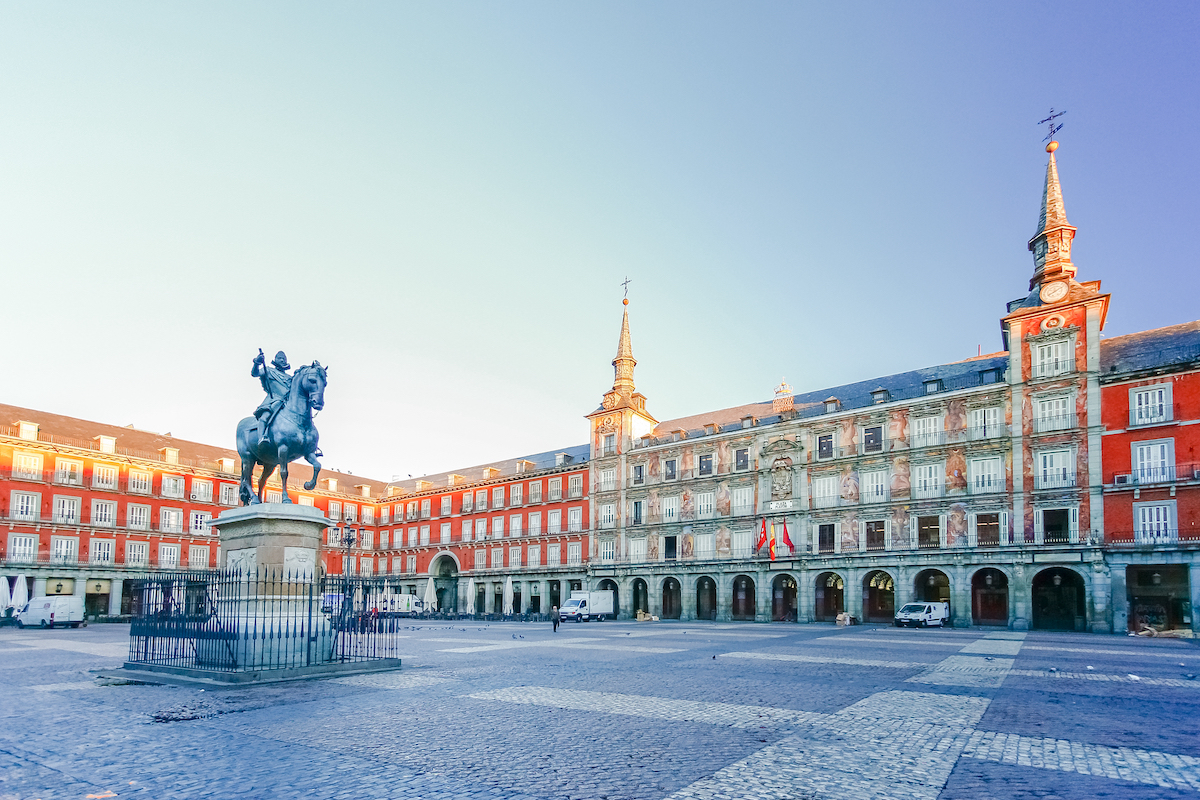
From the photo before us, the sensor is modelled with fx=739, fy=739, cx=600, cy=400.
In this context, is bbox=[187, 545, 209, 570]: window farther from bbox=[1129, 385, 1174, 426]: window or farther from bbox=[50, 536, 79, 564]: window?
bbox=[1129, 385, 1174, 426]: window

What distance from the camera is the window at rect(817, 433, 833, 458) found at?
1789 inches

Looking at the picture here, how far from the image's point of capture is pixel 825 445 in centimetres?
4572

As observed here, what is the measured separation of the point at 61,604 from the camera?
37969 millimetres

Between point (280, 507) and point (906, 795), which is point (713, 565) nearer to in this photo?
point (280, 507)

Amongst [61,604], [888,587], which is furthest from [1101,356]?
[61,604]

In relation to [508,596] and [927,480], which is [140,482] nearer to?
[508,596]

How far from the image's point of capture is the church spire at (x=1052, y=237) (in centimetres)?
3897

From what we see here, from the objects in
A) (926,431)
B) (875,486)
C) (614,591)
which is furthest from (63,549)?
(926,431)

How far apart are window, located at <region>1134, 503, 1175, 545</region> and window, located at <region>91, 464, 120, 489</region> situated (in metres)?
62.4

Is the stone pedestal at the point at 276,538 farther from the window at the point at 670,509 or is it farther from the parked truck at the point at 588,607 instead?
the window at the point at 670,509

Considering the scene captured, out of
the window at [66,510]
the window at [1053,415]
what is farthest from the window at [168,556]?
the window at [1053,415]

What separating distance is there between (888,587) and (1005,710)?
3593 centimetres

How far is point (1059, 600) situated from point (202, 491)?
59.2m

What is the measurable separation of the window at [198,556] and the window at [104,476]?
311 inches
